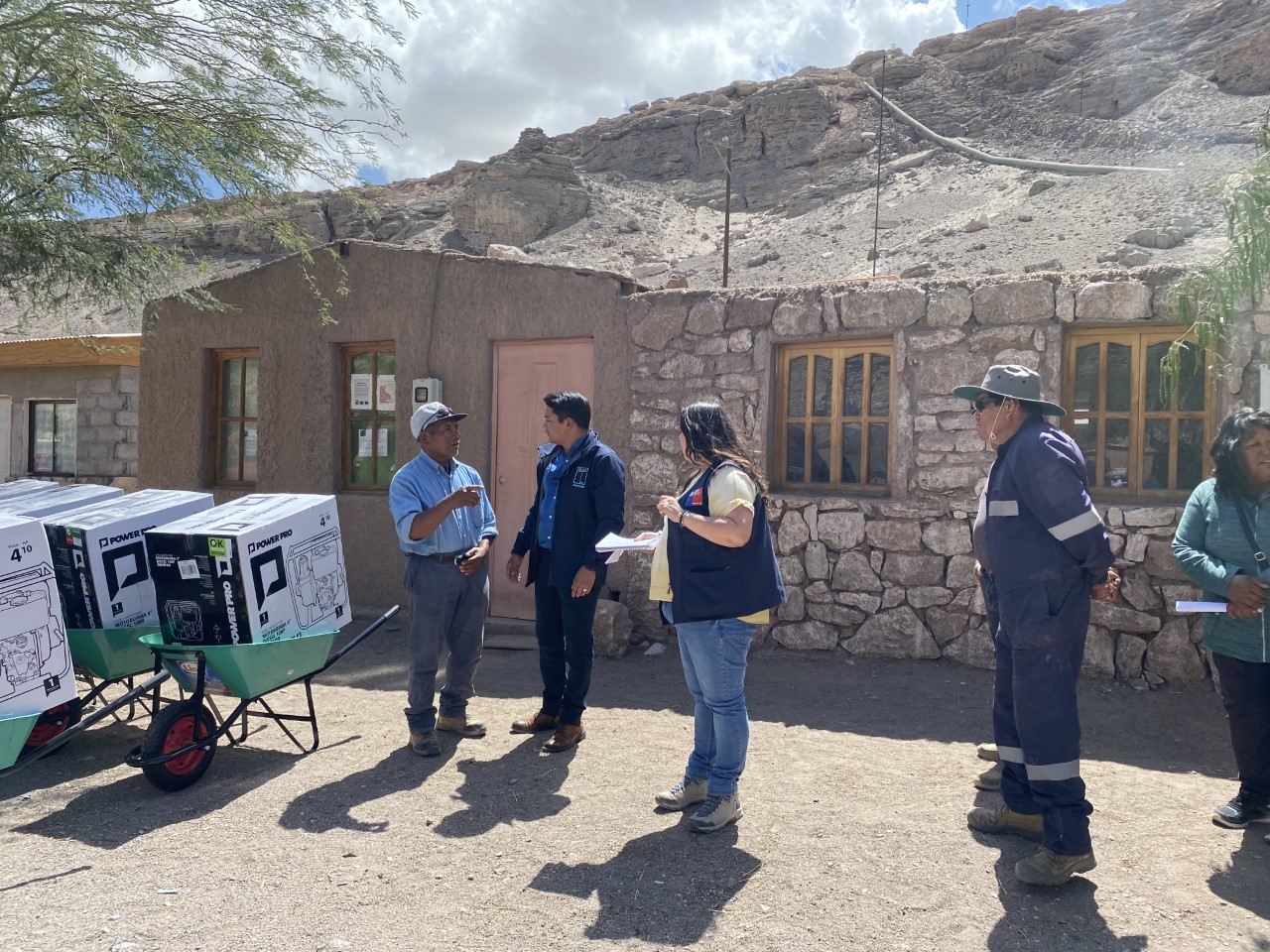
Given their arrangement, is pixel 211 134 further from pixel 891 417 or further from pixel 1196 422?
pixel 1196 422

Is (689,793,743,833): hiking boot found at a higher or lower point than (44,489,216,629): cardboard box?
lower

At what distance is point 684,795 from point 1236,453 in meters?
2.71

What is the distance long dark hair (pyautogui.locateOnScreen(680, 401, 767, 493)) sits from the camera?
12.6ft

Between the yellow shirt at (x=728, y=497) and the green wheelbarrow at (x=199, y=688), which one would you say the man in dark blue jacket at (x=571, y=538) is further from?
the green wheelbarrow at (x=199, y=688)

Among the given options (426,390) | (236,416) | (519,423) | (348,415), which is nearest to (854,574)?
(519,423)

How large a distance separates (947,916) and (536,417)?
212 inches

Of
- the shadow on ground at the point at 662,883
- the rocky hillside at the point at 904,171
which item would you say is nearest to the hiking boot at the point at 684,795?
the shadow on ground at the point at 662,883

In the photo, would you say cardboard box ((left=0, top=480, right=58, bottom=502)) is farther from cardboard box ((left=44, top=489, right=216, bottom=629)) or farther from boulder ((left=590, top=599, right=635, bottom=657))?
boulder ((left=590, top=599, right=635, bottom=657))

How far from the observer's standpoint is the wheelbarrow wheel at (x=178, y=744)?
14.0 feet

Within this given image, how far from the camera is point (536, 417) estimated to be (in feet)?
25.7

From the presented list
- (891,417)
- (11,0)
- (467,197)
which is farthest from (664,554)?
(467,197)

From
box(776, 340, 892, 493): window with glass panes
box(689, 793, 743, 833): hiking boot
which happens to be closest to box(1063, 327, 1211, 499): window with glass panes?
box(776, 340, 892, 493): window with glass panes

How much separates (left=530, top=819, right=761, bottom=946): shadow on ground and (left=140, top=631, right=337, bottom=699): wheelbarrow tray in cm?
175

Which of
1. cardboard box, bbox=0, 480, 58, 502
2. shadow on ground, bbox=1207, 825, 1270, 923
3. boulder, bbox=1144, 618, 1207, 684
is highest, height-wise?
cardboard box, bbox=0, 480, 58, 502
